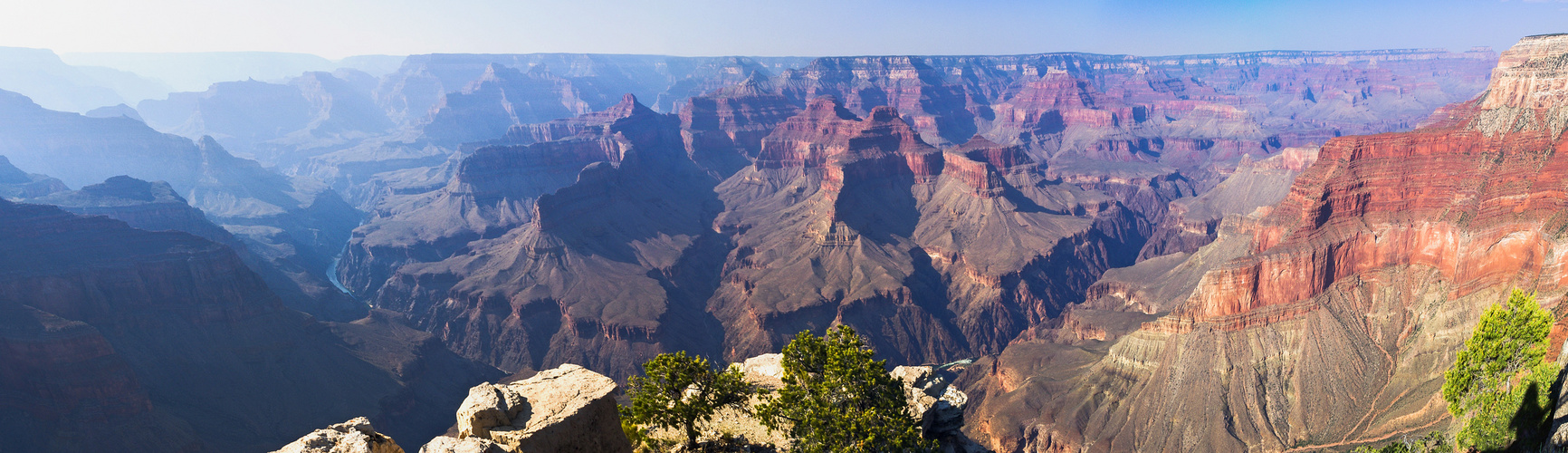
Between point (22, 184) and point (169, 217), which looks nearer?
point (169, 217)

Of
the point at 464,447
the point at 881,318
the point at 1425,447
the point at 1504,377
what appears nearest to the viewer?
the point at 464,447

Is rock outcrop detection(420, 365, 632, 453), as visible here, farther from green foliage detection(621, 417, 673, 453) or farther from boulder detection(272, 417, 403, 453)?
green foliage detection(621, 417, 673, 453)

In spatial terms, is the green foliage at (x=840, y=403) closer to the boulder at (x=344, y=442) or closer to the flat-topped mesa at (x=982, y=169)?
the boulder at (x=344, y=442)

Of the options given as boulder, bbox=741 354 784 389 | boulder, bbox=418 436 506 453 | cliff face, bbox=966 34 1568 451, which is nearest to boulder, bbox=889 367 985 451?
boulder, bbox=741 354 784 389

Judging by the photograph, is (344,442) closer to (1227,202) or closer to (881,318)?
(881,318)

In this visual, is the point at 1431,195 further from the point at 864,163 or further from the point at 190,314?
the point at 190,314

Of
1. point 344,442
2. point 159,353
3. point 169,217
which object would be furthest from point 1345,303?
point 169,217

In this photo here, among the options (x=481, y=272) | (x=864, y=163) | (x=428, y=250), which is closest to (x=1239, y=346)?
(x=864, y=163)
